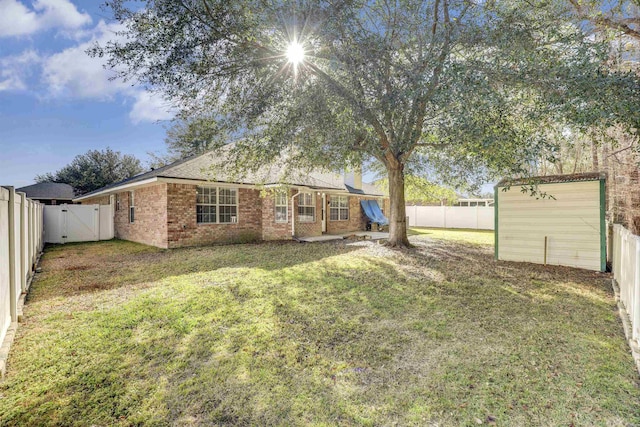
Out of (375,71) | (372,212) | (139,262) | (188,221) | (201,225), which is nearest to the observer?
(375,71)

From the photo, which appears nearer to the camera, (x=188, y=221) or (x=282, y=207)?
(x=188, y=221)

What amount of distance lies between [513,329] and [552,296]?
2192mm

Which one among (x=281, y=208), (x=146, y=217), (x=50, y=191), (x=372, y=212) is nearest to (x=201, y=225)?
(x=146, y=217)

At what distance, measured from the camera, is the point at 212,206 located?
471 inches

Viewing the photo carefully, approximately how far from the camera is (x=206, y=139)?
8469mm

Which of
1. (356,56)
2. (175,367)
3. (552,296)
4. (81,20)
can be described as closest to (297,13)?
(356,56)

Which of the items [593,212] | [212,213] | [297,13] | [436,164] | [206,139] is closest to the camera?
[297,13]

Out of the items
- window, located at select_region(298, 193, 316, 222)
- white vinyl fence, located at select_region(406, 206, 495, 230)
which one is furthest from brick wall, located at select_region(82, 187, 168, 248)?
white vinyl fence, located at select_region(406, 206, 495, 230)

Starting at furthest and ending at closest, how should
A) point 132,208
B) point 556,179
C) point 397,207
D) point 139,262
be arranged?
point 132,208
point 397,207
point 139,262
point 556,179

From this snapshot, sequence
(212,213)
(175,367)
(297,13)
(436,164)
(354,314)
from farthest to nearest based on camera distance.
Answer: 1. (212,213)
2. (436,164)
3. (297,13)
4. (354,314)
5. (175,367)

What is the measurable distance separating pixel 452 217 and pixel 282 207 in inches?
601

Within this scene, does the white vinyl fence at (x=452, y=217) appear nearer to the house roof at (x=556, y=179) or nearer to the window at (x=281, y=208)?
the window at (x=281, y=208)

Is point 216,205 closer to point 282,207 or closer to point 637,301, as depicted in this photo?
point 282,207

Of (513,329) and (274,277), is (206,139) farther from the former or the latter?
(513,329)
